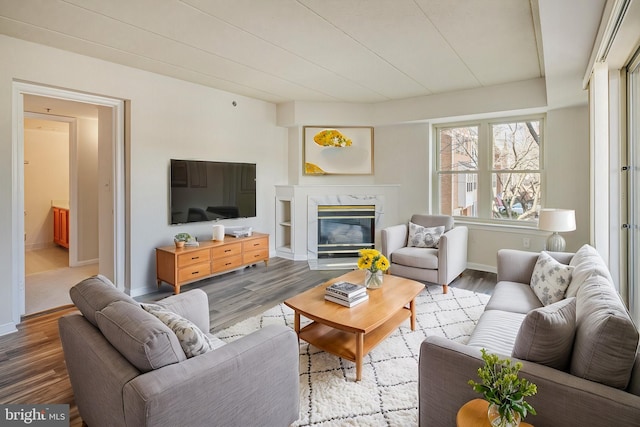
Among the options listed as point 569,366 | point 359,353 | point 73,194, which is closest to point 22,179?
point 73,194

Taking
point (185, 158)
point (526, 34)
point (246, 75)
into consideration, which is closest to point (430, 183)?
point (526, 34)

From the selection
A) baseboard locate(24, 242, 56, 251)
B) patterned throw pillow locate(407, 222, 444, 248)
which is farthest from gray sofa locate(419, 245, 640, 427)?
baseboard locate(24, 242, 56, 251)

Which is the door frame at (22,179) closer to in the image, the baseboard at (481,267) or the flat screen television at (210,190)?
the flat screen television at (210,190)

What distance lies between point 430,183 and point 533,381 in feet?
14.1

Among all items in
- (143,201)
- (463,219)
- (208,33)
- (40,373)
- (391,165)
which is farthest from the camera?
(391,165)

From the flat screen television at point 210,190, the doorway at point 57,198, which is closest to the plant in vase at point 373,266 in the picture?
the flat screen television at point 210,190

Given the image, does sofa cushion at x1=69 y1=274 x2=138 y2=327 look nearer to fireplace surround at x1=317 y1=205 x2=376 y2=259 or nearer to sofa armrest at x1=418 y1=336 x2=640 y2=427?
sofa armrest at x1=418 y1=336 x2=640 y2=427

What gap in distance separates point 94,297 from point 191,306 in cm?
58

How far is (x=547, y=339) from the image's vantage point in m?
1.36

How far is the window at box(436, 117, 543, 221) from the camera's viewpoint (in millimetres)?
4656

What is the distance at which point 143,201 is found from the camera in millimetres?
3988

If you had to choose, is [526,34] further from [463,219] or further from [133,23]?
[133,23]

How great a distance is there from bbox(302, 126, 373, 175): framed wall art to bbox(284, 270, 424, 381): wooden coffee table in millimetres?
3111

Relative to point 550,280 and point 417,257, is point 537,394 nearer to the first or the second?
point 550,280
